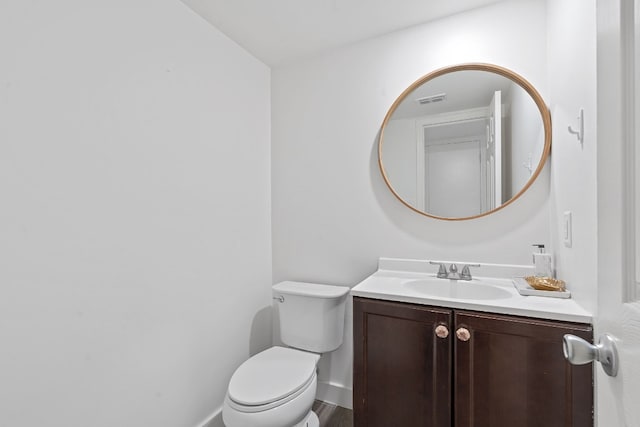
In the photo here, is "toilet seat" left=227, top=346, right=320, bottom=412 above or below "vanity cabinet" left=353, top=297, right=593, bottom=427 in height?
below

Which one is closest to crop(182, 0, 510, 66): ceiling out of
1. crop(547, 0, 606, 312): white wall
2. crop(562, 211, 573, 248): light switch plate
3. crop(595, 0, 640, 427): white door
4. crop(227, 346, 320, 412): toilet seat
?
crop(547, 0, 606, 312): white wall

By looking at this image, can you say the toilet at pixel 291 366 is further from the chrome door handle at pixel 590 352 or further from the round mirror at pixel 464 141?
the chrome door handle at pixel 590 352

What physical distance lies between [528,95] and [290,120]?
1.38 m

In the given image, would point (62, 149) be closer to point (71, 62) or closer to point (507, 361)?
point (71, 62)

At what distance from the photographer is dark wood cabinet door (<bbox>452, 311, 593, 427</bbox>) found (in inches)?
40.7

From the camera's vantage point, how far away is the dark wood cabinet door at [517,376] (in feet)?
3.39

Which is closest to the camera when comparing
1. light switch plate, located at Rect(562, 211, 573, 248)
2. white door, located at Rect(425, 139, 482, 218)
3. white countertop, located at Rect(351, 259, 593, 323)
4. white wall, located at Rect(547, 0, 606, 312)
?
white wall, located at Rect(547, 0, 606, 312)

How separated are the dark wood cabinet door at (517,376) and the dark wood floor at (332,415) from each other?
82 centimetres

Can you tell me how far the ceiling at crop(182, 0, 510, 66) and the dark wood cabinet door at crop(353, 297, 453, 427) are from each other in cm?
149

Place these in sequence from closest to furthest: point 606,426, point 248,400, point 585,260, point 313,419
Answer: point 606,426 → point 585,260 → point 248,400 → point 313,419

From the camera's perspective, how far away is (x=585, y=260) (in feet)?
3.48

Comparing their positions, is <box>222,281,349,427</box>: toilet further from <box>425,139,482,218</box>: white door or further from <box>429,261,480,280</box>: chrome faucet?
<box>425,139,482,218</box>: white door

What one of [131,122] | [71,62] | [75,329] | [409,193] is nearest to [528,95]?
[409,193]

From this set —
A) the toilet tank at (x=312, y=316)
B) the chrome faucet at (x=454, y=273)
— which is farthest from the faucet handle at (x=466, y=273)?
the toilet tank at (x=312, y=316)
